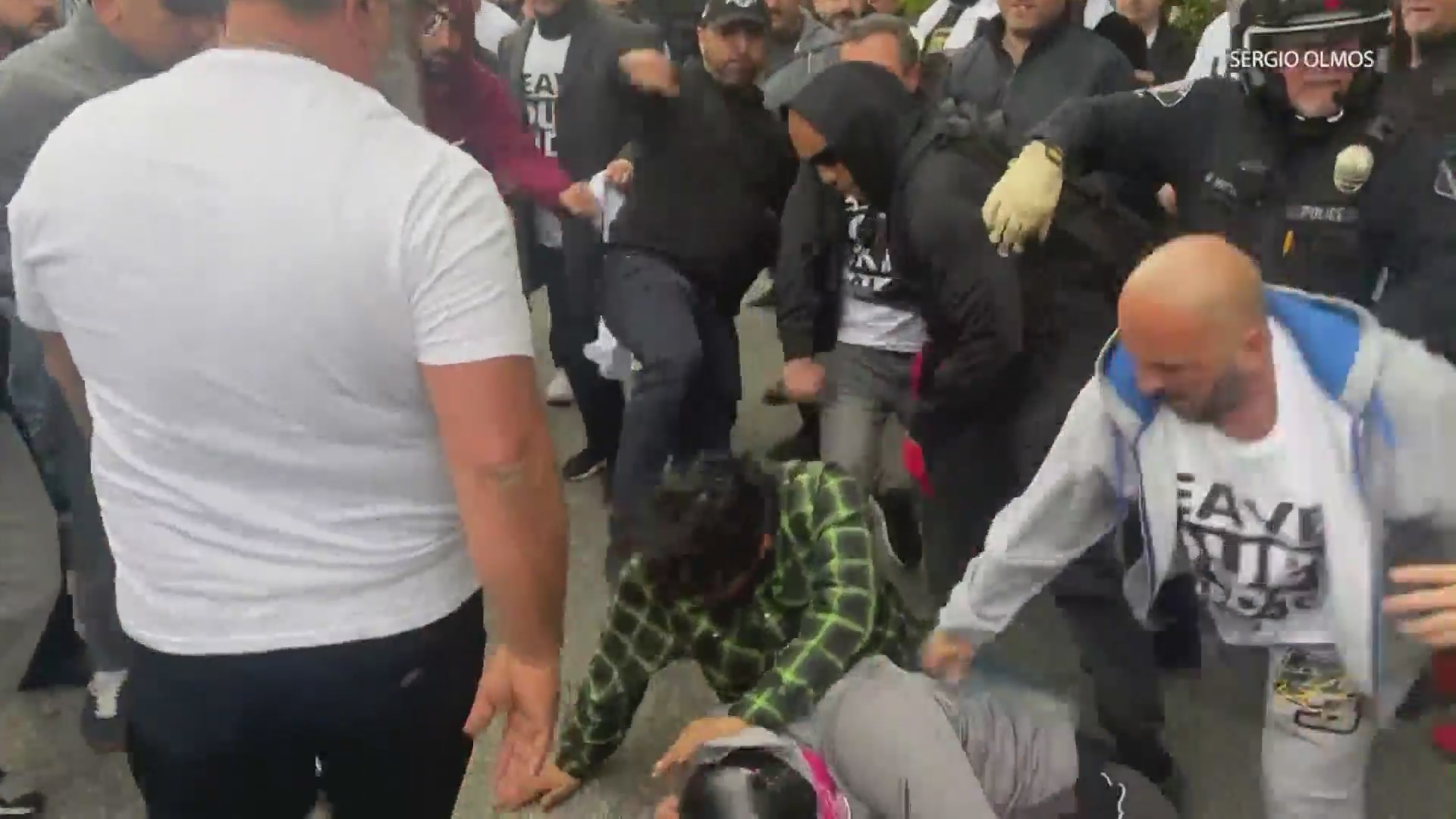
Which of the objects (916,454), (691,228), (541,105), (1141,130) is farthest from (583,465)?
(1141,130)

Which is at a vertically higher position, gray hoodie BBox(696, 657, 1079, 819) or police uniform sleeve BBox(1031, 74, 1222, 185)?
police uniform sleeve BBox(1031, 74, 1222, 185)

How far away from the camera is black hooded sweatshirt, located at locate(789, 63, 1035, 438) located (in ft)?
4.61

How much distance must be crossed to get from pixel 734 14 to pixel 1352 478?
1.35 m

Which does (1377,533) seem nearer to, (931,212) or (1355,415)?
(1355,415)

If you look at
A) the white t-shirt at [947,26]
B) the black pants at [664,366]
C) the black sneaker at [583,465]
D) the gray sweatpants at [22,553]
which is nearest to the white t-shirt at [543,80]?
the black pants at [664,366]

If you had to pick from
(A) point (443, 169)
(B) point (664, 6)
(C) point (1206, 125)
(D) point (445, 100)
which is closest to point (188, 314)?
(A) point (443, 169)

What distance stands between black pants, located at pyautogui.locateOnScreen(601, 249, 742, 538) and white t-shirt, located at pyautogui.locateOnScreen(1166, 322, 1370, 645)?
0.89m

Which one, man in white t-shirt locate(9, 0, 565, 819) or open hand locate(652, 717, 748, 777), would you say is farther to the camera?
open hand locate(652, 717, 748, 777)

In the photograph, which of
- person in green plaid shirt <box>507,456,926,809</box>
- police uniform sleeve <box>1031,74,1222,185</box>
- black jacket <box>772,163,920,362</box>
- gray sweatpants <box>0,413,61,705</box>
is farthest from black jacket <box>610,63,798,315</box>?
gray sweatpants <box>0,413,61,705</box>

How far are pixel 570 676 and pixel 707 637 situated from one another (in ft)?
1.69

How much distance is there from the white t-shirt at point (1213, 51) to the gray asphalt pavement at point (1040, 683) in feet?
2.10

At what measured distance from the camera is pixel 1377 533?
0.97 metres

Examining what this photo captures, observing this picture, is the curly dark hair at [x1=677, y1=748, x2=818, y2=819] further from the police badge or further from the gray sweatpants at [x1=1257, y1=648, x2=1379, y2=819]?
the police badge

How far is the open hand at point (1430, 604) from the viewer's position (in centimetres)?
79
